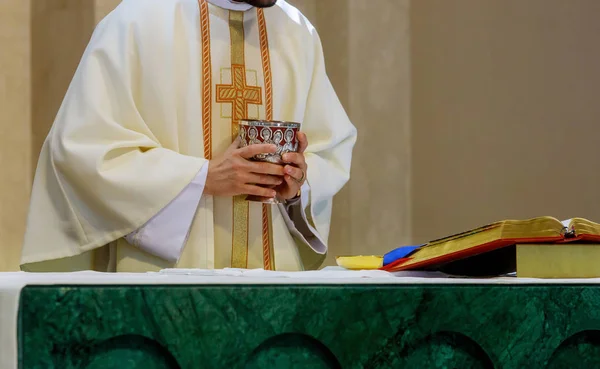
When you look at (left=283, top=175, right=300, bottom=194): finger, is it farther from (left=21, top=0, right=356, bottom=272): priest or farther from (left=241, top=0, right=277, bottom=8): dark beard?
(left=241, top=0, right=277, bottom=8): dark beard

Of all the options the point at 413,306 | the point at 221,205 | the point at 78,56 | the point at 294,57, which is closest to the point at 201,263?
the point at 221,205

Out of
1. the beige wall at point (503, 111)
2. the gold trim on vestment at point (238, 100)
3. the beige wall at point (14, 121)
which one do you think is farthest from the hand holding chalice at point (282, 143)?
the beige wall at point (503, 111)

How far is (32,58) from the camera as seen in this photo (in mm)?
4645

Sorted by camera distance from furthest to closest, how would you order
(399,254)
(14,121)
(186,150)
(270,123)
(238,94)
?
(14,121)
(238,94)
(186,150)
(270,123)
(399,254)

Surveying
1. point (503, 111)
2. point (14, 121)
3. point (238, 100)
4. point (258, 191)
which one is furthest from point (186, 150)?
point (503, 111)

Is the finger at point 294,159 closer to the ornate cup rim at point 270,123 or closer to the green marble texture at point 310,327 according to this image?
the ornate cup rim at point 270,123

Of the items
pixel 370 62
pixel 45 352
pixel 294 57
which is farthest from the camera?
pixel 370 62

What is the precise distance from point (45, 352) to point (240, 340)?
0.26m

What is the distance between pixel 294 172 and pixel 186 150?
53 cm

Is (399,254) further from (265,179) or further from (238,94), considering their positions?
(238,94)

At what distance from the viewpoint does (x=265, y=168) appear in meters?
2.56

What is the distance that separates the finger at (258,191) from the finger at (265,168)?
6 centimetres

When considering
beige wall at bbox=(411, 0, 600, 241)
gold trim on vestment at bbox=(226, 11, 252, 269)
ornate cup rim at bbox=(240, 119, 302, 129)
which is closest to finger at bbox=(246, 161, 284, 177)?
ornate cup rim at bbox=(240, 119, 302, 129)

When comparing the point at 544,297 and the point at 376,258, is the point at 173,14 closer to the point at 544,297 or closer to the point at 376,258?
the point at 376,258
